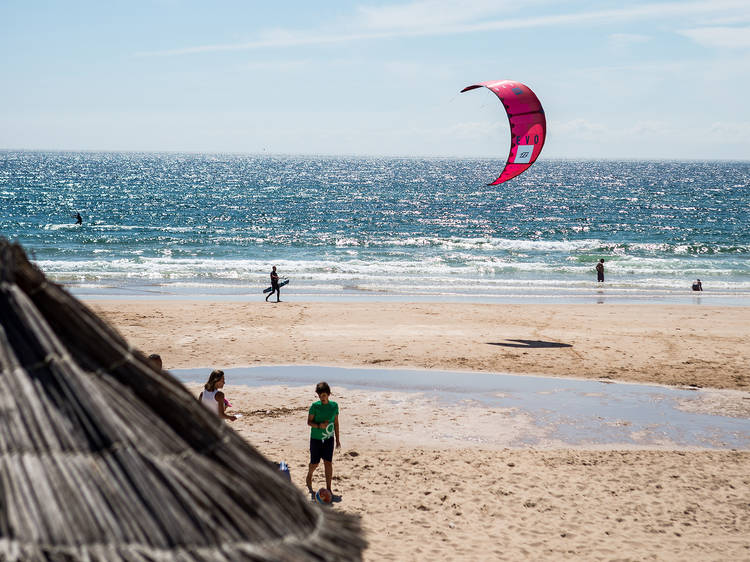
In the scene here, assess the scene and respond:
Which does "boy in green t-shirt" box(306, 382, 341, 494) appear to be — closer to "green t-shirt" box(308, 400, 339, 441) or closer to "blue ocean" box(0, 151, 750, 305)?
"green t-shirt" box(308, 400, 339, 441)

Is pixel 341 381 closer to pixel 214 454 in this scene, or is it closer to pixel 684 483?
pixel 684 483

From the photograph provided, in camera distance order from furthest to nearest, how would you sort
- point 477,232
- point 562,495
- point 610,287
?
point 477,232 → point 610,287 → point 562,495

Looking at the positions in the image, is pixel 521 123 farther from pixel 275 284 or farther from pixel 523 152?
pixel 275 284

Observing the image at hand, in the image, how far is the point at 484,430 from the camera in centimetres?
1087

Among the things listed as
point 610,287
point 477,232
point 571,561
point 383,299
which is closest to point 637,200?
point 477,232

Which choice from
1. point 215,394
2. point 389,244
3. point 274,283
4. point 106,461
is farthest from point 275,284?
point 389,244

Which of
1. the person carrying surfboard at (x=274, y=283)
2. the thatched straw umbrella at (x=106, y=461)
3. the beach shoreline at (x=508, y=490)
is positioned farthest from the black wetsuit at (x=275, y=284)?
the thatched straw umbrella at (x=106, y=461)

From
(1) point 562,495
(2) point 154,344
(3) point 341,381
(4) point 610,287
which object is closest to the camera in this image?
(1) point 562,495

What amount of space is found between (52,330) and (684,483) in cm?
820

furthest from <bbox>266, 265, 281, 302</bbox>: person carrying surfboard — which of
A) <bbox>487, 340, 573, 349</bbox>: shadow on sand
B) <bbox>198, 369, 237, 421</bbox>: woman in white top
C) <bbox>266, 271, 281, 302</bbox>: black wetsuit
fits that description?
<bbox>198, 369, 237, 421</bbox>: woman in white top

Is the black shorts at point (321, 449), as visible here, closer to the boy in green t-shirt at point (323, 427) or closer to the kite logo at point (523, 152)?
the boy in green t-shirt at point (323, 427)

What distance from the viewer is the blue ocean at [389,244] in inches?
1097

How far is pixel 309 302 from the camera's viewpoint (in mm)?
22844

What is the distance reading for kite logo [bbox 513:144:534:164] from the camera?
16.1 meters
